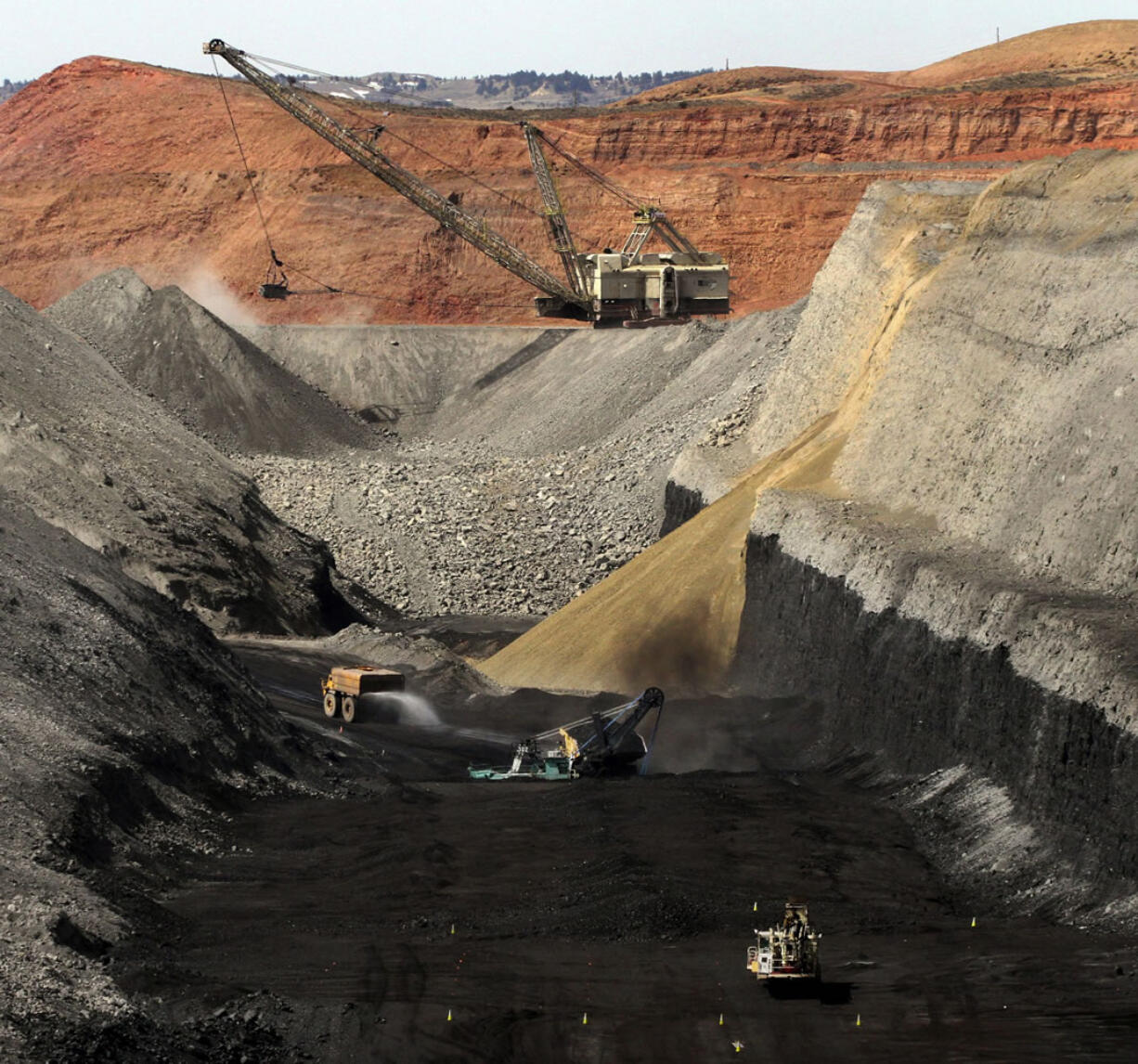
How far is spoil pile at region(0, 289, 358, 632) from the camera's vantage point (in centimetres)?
4294

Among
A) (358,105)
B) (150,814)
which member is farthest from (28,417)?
(358,105)

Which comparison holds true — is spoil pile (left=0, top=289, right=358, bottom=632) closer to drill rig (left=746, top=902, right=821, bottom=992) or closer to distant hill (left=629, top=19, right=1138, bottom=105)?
drill rig (left=746, top=902, right=821, bottom=992)

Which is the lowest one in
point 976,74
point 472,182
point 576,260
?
point 576,260

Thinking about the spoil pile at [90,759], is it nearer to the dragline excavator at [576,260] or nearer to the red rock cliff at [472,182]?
the dragline excavator at [576,260]

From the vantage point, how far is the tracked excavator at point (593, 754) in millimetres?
33281

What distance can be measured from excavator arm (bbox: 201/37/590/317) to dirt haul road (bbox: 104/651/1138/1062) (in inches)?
2055

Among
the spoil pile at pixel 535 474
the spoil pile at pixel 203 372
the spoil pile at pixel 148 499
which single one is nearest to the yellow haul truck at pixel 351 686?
the spoil pile at pixel 148 499

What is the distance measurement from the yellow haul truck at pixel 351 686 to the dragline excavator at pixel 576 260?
39241 mm

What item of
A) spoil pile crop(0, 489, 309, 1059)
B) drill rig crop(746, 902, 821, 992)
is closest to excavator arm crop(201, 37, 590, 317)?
spoil pile crop(0, 489, 309, 1059)

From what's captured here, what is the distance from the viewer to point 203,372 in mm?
72812

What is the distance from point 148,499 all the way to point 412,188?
41168 millimetres

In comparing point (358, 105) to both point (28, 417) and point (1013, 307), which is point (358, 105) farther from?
point (1013, 307)

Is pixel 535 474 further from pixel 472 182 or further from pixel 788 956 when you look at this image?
pixel 788 956

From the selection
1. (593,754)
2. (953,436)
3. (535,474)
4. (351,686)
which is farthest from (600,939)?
(535,474)
